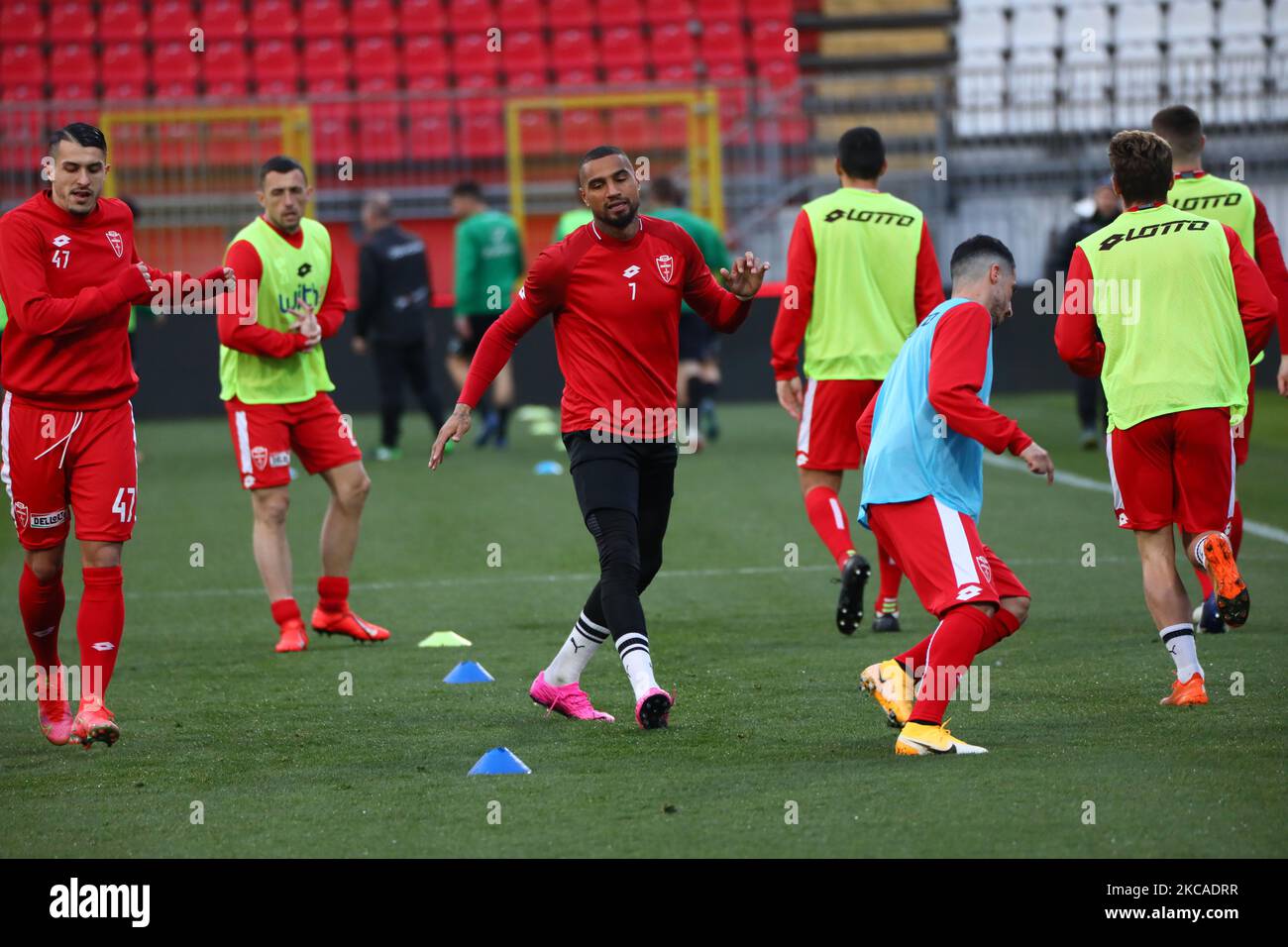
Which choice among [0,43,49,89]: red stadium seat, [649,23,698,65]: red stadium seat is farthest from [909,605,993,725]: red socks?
[0,43,49,89]: red stadium seat

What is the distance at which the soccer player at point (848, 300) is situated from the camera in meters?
8.37

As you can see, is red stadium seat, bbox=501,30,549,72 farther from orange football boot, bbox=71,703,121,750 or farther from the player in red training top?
orange football boot, bbox=71,703,121,750

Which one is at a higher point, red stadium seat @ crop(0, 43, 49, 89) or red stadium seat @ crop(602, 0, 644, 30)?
red stadium seat @ crop(602, 0, 644, 30)

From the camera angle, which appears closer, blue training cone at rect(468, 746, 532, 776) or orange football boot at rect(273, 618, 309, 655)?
blue training cone at rect(468, 746, 532, 776)

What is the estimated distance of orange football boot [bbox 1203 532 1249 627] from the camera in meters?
6.14

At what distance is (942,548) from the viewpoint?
5648 millimetres

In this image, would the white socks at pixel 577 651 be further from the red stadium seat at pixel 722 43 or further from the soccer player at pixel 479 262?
the red stadium seat at pixel 722 43

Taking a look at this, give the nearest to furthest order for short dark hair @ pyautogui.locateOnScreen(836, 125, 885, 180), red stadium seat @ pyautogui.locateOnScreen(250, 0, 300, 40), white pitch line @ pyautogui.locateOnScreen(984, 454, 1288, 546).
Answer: short dark hair @ pyautogui.locateOnScreen(836, 125, 885, 180)
white pitch line @ pyautogui.locateOnScreen(984, 454, 1288, 546)
red stadium seat @ pyautogui.locateOnScreen(250, 0, 300, 40)

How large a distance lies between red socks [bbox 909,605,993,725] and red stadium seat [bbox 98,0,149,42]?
21650mm

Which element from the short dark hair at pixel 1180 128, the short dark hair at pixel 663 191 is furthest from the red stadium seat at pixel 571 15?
the short dark hair at pixel 1180 128

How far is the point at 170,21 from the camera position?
82.2 feet

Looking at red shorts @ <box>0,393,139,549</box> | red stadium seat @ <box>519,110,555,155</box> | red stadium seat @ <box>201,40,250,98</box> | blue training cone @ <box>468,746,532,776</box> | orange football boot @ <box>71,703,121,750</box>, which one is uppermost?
red stadium seat @ <box>201,40,250,98</box>

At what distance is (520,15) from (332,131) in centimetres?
436
